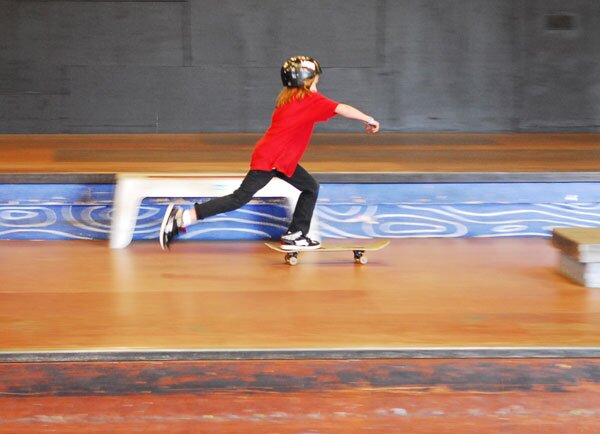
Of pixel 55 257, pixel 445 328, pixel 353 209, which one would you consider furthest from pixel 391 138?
pixel 445 328

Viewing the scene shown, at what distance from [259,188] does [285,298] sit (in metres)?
0.83

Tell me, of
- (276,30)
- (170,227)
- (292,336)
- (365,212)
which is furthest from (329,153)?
(292,336)

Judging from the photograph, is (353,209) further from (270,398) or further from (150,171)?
(270,398)

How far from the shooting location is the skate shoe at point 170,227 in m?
3.87

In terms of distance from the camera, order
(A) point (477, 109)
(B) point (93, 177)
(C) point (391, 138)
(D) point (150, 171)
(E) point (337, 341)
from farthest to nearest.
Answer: (A) point (477, 109)
(C) point (391, 138)
(D) point (150, 171)
(B) point (93, 177)
(E) point (337, 341)

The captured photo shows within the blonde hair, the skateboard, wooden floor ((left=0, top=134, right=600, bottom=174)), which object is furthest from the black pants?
wooden floor ((left=0, top=134, right=600, bottom=174))

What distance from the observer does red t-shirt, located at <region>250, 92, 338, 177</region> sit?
12.6 ft

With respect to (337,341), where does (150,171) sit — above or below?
above

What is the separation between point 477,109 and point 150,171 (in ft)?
10.8

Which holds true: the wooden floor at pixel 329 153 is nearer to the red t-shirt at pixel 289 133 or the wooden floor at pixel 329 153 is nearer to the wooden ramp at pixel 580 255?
the red t-shirt at pixel 289 133

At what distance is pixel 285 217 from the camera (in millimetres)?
4383

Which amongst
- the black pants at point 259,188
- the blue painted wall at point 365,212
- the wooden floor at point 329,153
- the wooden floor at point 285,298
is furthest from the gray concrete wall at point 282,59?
the black pants at point 259,188

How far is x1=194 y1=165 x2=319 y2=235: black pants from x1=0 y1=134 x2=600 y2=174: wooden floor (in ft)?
1.66

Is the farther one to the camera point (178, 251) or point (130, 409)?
point (178, 251)
